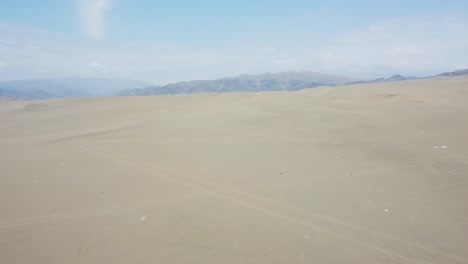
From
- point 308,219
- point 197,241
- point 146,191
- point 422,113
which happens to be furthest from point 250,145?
point 422,113

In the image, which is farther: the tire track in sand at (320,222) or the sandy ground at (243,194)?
the sandy ground at (243,194)

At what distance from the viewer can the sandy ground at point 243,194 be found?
14.7 ft

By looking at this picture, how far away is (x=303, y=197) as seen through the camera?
618 cm

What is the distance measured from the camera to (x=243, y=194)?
6.42 metres

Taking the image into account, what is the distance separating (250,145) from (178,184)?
Result: 3.87 meters

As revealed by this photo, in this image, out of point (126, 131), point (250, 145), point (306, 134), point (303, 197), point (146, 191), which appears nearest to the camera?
point (303, 197)

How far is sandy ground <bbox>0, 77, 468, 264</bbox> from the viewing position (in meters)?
4.48

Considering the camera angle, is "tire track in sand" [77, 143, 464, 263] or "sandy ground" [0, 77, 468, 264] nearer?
"tire track in sand" [77, 143, 464, 263]

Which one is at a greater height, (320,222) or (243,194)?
(243,194)

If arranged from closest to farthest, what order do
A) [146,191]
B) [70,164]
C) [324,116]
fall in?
[146,191] → [70,164] → [324,116]

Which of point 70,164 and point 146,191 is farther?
point 70,164

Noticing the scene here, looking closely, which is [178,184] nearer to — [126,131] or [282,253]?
[282,253]

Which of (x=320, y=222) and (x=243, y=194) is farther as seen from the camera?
(x=243, y=194)

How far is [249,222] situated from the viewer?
17.3ft
